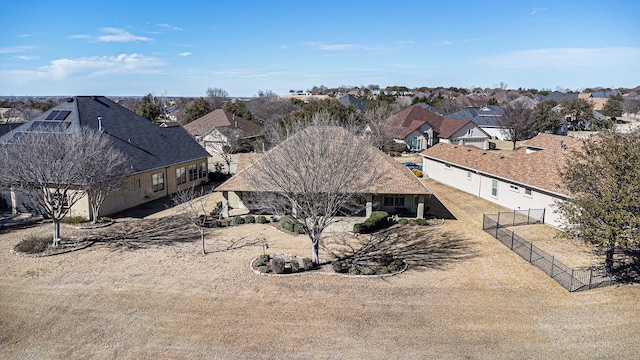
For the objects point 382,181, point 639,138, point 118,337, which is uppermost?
point 639,138

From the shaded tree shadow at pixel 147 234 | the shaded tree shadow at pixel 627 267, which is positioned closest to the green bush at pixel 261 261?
the shaded tree shadow at pixel 147 234

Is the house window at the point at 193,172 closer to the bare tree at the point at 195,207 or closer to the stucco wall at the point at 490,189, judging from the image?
the bare tree at the point at 195,207

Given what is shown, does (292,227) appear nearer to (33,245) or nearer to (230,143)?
(33,245)

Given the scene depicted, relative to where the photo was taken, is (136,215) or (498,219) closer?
(498,219)

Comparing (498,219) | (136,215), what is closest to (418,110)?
(498,219)

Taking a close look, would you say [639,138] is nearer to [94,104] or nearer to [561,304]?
[561,304]

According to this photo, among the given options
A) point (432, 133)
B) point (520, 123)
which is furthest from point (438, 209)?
point (520, 123)
